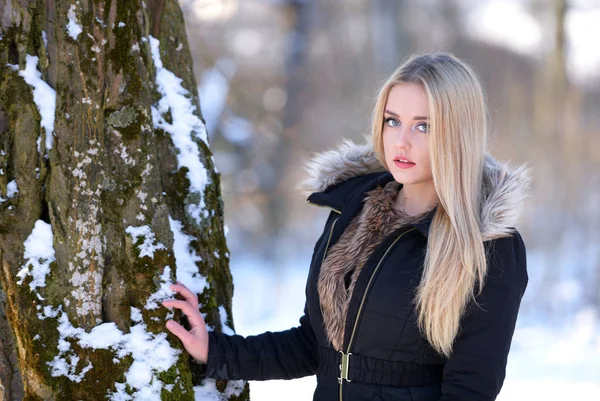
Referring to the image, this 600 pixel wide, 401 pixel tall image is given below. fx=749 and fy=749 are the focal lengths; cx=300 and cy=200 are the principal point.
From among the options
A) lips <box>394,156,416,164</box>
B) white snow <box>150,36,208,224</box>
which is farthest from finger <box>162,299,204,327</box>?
lips <box>394,156,416,164</box>

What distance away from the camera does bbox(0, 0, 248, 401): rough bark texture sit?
207 centimetres

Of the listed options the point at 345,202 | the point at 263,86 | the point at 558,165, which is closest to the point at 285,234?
the point at 263,86

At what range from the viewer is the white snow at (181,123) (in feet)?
7.88

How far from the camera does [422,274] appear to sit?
7.13 feet

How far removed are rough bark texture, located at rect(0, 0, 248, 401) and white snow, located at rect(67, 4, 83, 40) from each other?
1 centimetres

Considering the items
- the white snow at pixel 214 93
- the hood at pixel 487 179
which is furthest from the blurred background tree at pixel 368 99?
the hood at pixel 487 179

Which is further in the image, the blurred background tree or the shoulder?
the blurred background tree

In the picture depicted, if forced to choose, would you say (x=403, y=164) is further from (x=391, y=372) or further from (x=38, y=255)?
(x=38, y=255)

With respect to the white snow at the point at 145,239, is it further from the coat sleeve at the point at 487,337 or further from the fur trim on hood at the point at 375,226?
the coat sleeve at the point at 487,337

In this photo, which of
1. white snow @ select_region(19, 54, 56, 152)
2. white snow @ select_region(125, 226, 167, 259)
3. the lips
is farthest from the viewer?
the lips

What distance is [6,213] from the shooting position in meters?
2.07

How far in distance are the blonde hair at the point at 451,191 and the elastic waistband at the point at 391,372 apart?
0.11 m

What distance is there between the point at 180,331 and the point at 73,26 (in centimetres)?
92

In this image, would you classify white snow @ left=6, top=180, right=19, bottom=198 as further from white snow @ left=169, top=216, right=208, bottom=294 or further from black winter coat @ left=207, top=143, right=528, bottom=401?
black winter coat @ left=207, top=143, right=528, bottom=401
